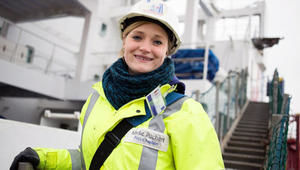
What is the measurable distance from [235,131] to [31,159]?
725cm

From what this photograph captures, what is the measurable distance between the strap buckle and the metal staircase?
16.5ft

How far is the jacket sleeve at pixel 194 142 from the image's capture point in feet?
3.57

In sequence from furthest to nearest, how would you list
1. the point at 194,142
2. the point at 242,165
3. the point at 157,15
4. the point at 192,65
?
the point at 192,65, the point at 242,165, the point at 157,15, the point at 194,142

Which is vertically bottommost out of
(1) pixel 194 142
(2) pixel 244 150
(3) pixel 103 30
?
(2) pixel 244 150

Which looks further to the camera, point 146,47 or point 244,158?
point 244,158

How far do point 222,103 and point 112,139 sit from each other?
20.6 ft

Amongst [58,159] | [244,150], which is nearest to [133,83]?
Answer: [58,159]

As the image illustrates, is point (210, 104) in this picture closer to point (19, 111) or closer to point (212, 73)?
point (212, 73)

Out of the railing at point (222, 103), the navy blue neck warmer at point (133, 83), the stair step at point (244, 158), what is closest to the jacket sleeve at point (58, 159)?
the navy blue neck warmer at point (133, 83)

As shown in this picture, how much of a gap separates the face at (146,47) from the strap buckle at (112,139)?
0.36 m

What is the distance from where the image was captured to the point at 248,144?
6.76 metres

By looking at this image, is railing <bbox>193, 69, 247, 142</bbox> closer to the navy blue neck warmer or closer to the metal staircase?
the metal staircase

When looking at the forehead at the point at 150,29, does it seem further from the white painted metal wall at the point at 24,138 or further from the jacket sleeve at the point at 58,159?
the white painted metal wall at the point at 24,138

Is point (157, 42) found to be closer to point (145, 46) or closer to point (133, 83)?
point (145, 46)
